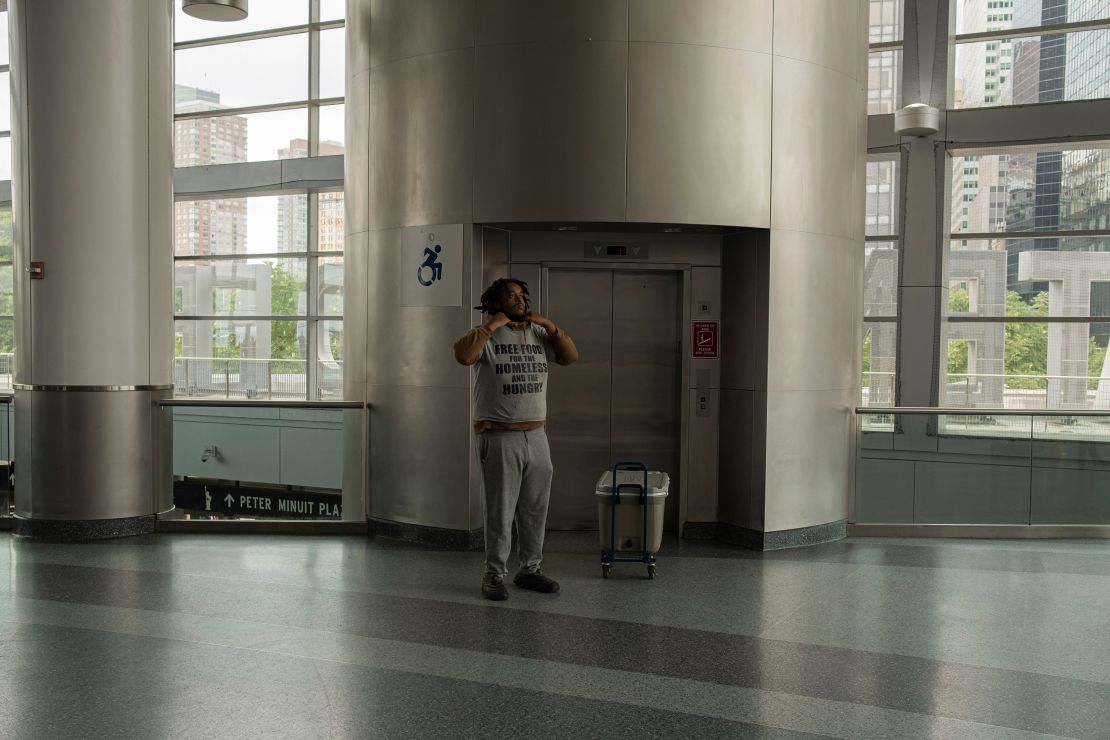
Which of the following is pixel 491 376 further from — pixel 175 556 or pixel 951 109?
pixel 951 109

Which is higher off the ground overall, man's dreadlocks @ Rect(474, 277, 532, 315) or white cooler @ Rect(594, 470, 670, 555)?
man's dreadlocks @ Rect(474, 277, 532, 315)

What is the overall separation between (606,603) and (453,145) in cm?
356

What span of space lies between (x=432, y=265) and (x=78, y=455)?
3.20 m

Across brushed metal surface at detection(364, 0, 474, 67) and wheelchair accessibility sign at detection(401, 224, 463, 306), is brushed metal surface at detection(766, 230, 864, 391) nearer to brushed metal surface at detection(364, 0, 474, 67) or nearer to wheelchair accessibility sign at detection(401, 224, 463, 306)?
wheelchair accessibility sign at detection(401, 224, 463, 306)

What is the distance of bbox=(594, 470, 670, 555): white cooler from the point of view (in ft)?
21.7

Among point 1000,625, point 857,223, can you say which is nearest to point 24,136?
point 857,223

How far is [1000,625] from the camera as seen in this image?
18.4 feet

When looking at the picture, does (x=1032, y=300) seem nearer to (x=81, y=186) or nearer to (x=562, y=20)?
(x=562, y=20)

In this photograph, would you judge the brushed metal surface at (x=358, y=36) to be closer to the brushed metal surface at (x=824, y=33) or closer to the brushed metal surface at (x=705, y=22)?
the brushed metal surface at (x=705, y=22)

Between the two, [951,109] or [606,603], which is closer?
[606,603]

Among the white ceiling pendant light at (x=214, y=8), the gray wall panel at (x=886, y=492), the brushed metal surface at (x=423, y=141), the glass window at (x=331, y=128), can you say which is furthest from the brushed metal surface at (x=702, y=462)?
the glass window at (x=331, y=128)

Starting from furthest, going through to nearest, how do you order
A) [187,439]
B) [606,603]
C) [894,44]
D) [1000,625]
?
[894,44], [187,439], [606,603], [1000,625]

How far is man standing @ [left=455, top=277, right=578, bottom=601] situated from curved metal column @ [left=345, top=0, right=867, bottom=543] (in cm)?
128

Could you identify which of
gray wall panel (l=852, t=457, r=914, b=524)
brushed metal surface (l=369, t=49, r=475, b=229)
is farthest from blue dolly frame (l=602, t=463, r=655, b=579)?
gray wall panel (l=852, t=457, r=914, b=524)
